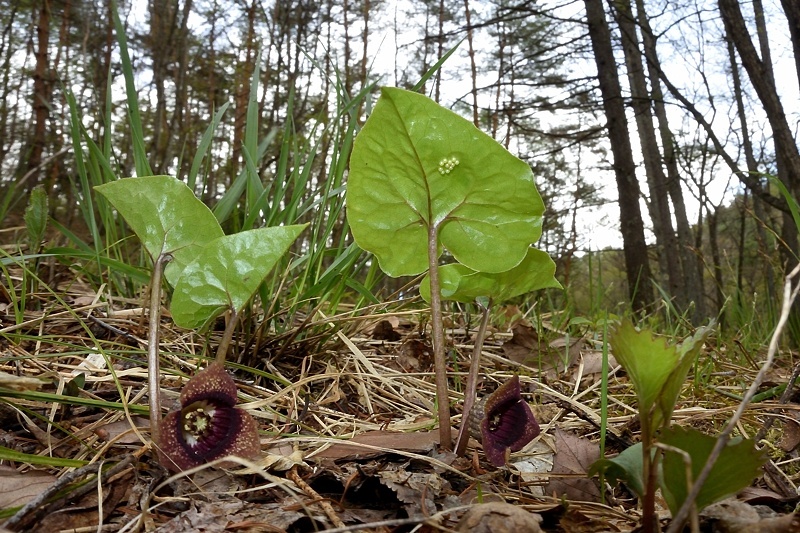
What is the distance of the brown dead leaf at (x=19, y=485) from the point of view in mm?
657

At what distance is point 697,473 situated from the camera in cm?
60

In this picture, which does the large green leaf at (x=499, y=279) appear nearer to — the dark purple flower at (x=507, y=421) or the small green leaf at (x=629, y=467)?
the dark purple flower at (x=507, y=421)

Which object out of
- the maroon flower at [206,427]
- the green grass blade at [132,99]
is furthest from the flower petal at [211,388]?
the green grass blade at [132,99]

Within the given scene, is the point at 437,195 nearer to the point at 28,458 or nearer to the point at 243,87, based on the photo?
the point at 28,458

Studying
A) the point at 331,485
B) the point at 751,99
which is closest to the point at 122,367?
the point at 331,485

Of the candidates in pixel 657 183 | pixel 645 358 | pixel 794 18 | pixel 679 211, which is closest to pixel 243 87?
pixel 657 183

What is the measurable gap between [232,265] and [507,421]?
52 centimetres

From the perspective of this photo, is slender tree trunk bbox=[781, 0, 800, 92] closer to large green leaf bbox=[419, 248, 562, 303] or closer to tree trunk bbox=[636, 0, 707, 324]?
tree trunk bbox=[636, 0, 707, 324]

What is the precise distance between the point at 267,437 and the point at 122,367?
0.46m

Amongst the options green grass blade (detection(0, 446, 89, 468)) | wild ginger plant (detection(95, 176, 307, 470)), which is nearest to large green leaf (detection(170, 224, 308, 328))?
wild ginger plant (detection(95, 176, 307, 470))

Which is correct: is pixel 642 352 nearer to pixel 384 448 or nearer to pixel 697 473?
pixel 697 473

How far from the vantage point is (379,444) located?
2.90 ft

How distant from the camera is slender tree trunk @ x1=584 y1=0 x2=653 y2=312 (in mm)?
5504

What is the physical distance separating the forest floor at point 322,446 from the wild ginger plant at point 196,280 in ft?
0.18
